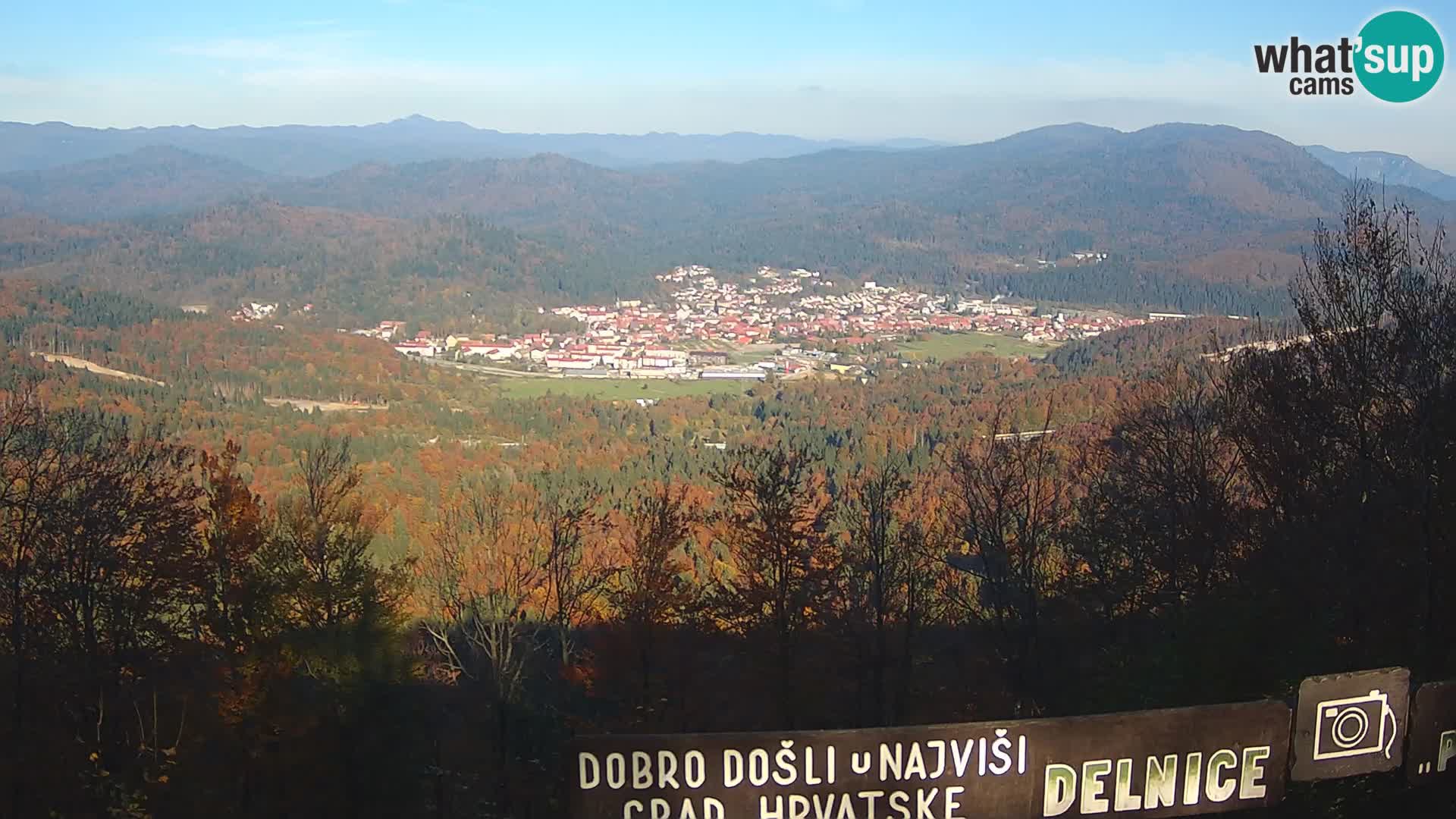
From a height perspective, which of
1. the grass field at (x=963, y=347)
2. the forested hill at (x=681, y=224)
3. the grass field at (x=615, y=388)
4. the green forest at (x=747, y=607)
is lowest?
the grass field at (x=615, y=388)

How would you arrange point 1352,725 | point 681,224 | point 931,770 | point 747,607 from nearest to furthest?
point 931,770, point 1352,725, point 747,607, point 681,224

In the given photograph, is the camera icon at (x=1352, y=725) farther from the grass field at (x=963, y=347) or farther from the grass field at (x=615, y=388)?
the grass field at (x=963, y=347)

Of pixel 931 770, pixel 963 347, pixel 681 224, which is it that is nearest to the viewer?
pixel 931 770

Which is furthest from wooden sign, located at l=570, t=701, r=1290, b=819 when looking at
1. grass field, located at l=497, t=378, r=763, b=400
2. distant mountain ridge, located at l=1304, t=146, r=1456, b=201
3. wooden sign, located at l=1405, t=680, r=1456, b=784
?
distant mountain ridge, located at l=1304, t=146, r=1456, b=201

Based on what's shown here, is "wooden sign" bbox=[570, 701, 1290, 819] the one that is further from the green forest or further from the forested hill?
the forested hill

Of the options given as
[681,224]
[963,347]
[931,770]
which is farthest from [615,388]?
[681,224]

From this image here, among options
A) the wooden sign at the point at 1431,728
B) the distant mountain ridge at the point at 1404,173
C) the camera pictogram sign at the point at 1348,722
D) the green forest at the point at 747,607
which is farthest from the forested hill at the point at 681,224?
the camera pictogram sign at the point at 1348,722

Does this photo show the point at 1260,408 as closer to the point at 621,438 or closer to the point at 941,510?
the point at 941,510

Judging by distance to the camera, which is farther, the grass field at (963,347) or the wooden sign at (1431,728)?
the grass field at (963,347)

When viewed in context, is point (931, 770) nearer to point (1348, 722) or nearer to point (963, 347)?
point (1348, 722)
